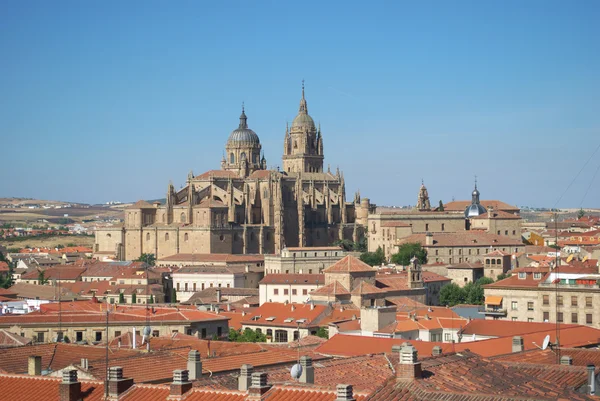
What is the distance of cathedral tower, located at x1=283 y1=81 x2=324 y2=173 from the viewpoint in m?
143

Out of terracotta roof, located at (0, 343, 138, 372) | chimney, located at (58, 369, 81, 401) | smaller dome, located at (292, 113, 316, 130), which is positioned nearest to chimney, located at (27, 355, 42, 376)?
terracotta roof, located at (0, 343, 138, 372)

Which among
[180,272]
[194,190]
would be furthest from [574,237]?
[180,272]

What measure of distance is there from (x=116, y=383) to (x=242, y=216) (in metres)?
102

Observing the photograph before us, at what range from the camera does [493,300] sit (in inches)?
2285

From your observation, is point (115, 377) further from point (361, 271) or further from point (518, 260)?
point (518, 260)

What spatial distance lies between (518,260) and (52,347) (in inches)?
2771

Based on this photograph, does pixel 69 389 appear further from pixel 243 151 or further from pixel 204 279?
pixel 243 151

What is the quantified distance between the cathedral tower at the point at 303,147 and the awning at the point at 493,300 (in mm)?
84819

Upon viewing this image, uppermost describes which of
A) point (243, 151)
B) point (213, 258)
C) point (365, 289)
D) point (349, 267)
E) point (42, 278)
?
point (243, 151)

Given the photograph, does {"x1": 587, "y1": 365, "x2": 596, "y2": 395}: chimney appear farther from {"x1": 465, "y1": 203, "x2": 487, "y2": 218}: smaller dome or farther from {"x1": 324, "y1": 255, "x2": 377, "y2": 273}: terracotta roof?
{"x1": 465, "y1": 203, "x2": 487, "y2": 218}: smaller dome

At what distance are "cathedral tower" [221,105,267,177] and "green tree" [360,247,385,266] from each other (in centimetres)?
2784

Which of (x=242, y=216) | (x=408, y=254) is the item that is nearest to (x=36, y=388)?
(x=408, y=254)

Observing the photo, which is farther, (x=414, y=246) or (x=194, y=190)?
(x=194, y=190)

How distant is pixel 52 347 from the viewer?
32.6 m
